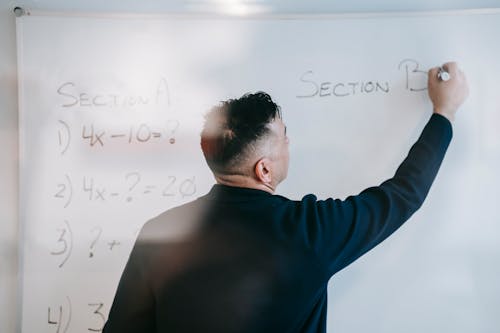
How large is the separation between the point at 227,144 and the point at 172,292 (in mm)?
299

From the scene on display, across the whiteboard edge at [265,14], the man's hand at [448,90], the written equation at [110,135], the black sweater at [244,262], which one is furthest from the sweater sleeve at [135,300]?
the man's hand at [448,90]

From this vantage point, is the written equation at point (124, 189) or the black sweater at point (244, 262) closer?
the black sweater at point (244, 262)

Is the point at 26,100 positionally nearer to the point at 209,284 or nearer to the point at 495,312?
the point at 209,284

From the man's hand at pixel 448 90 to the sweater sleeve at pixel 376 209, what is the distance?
0.14 feet

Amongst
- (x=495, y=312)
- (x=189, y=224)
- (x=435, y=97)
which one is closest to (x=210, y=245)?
(x=189, y=224)

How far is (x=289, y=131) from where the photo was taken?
106 centimetres

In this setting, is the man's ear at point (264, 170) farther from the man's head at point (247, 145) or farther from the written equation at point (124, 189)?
the written equation at point (124, 189)

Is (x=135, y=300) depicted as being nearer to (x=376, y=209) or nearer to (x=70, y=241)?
(x=70, y=241)

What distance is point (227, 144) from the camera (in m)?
0.80

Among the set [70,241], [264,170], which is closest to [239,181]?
[264,170]

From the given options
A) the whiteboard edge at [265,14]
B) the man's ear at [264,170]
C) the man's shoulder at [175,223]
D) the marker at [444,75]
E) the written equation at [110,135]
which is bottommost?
the man's shoulder at [175,223]

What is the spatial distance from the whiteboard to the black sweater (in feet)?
0.81

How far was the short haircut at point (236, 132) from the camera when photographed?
2.63 ft

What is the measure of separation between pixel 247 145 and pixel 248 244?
0.63 feet
